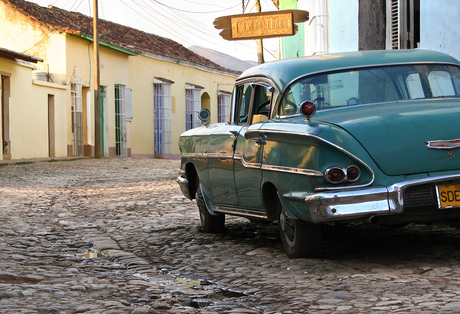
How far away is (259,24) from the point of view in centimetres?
1302

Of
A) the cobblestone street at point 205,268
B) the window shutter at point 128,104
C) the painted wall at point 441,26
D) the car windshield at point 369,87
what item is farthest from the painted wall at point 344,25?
the window shutter at point 128,104

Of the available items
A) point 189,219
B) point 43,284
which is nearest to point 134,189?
point 189,219

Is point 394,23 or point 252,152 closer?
point 252,152

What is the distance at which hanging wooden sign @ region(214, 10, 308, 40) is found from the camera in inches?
512

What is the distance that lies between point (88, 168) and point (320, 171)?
662 inches

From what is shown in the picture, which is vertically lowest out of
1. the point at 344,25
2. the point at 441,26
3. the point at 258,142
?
the point at 258,142

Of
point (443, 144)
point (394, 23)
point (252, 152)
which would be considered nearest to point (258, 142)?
point (252, 152)

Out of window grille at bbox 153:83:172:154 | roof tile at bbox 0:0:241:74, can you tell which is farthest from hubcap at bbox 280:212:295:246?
window grille at bbox 153:83:172:154

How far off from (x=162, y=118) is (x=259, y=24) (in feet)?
81.4

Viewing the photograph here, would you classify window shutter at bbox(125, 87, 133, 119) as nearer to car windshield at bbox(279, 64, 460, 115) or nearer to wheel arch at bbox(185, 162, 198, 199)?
wheel arch at bbox(185, 162, 198, 199)

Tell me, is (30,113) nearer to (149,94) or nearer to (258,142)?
(149,94)

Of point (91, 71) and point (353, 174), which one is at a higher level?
point (91, 71)

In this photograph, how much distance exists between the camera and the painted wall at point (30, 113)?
952 inches

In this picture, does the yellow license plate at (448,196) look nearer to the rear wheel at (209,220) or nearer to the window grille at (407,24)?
the rear wheel at (209,220)
